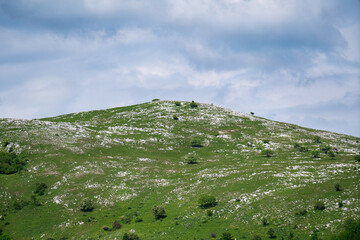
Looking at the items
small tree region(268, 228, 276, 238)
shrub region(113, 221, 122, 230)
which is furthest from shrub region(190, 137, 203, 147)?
small tree region(268, 228, 276, 238)

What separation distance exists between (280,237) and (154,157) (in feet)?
179

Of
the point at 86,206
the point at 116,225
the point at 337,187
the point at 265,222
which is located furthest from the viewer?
the point at 86,206

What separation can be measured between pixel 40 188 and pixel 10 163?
16.1 m

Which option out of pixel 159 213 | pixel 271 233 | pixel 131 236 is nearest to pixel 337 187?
pixel 271 233

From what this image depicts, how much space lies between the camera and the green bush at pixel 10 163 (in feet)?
219

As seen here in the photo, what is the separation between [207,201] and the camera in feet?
171

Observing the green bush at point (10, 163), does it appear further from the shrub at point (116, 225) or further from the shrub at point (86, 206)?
the shrub at point (116, 225)

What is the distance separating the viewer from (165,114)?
426ft

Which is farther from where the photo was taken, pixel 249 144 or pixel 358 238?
Answer: pixel 249 144

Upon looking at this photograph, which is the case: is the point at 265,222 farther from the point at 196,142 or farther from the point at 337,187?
the point at 196,142

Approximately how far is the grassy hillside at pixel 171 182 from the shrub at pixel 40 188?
219mm

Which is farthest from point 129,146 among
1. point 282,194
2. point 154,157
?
point 282,194

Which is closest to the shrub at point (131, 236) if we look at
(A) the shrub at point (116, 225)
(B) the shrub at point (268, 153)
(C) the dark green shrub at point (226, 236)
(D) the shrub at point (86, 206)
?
(A) the shrub at point (116, 225)

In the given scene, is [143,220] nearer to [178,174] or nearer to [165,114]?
[178,174]
